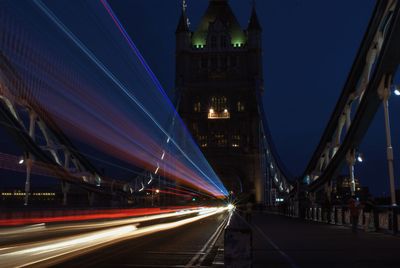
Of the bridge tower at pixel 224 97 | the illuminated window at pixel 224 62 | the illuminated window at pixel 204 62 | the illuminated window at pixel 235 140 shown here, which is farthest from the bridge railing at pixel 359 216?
the illuminated window at pixel 204 62

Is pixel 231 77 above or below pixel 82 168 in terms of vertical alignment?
above

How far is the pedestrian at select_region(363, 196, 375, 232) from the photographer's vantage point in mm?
20188

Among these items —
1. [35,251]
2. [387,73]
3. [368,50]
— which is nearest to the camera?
[35,251]

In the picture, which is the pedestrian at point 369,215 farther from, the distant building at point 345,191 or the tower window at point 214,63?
the tower window at point 214,63

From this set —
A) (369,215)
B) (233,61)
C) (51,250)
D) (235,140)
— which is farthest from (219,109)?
(51,250)

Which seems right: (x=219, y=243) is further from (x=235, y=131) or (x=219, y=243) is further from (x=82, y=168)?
(x=235, y=131)

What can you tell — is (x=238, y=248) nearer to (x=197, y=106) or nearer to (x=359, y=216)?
(x=359, y=216)

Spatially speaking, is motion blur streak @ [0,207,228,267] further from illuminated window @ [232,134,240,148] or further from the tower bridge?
illuminated window @ [232,134,240,148]

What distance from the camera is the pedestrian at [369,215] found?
20.2 meters

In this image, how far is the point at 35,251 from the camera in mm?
9633

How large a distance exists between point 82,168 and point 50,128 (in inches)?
351

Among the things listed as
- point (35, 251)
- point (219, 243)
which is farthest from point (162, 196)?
point (35, 251)

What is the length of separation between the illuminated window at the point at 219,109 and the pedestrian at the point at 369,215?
250 feet

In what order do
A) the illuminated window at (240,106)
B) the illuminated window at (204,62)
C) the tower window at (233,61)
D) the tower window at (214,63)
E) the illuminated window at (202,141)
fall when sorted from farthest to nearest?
the tower window at (233,61)
the illuminated window at (204,62)
the tower window at (214,63)
the illuminated window at (240,106)
the illuminated window at (202,141)
